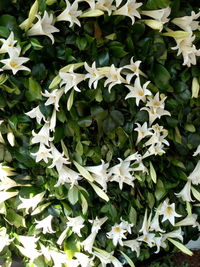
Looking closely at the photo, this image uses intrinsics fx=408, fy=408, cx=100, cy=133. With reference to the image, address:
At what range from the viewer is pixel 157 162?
1.73 m

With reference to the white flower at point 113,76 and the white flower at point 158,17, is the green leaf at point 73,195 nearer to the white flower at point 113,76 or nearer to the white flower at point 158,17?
the white flower at point 113,76

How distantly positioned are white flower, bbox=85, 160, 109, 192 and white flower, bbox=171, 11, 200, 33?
592 mm

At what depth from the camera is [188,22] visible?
1501mm

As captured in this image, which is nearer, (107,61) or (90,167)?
(107,61)

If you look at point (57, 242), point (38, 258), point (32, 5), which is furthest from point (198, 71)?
point (38, 258)

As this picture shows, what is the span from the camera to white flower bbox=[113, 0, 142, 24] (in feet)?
4.63

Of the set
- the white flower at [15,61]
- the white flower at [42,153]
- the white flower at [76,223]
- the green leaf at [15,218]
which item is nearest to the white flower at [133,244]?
the white flower at [76,223]

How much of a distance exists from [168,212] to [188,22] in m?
0.81

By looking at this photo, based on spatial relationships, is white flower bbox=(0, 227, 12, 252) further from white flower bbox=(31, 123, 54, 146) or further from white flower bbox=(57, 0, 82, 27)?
white flower bbox=(57, 0, 82, 27)

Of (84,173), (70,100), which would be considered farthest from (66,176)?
(70,100)

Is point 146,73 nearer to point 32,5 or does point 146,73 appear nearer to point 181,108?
point 181,108

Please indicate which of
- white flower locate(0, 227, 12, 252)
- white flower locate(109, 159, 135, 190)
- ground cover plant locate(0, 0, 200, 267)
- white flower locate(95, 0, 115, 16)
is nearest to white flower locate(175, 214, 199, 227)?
ground cover plant locate(0, 0, 200, 267)

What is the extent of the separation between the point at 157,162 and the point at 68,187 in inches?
15.4

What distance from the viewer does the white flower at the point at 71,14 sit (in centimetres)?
138
